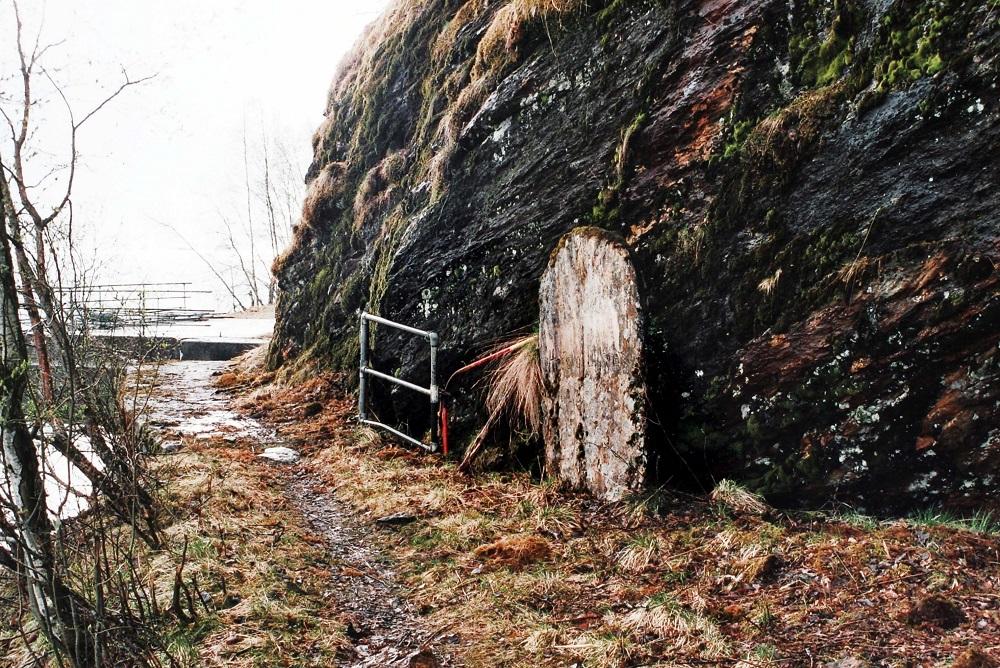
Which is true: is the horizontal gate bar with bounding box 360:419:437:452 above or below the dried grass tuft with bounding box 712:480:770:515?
above

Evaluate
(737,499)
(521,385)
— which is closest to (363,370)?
(521,385)

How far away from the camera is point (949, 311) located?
3.26 m

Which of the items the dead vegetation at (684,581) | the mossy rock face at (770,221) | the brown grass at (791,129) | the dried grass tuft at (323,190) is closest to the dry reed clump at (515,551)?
the dead vegetation at (684,581)

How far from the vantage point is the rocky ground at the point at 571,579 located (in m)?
2.59

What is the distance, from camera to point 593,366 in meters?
4.22

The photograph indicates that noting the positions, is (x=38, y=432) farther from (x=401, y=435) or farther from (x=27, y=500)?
(x=401, y=435)

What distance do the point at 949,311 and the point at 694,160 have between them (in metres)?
1.80

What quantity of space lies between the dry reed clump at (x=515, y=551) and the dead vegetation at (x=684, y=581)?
0.01 metres

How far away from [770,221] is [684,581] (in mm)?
2178

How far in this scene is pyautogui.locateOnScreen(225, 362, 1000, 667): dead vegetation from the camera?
2.54 metres

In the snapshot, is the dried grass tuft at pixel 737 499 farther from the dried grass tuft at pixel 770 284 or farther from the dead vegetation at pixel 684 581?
the dried grass tuft at pixel 770 284

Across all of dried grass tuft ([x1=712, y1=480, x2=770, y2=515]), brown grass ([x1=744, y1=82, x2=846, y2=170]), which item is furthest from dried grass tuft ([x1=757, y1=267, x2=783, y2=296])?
dried grass tuft ([x1=712, y1=480, x2=770, y2=515])

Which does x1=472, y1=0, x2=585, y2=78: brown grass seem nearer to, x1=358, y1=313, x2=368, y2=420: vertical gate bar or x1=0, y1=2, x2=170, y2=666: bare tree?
x1=358, y1=313, x2=368, y2=420: vertical gate bar

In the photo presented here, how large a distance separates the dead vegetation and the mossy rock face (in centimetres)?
43
